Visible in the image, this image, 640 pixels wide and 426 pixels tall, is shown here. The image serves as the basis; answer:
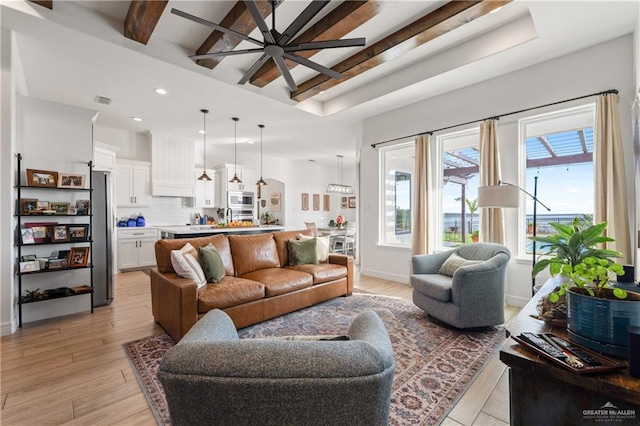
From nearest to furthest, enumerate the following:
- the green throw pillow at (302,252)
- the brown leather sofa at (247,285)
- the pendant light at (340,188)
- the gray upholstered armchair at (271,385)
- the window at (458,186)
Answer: the gray upholstered armchair at (271,385) → the brown leather sofa at (247,285) → the green throw pillow at (302,252) → the window at (458,186) → the pendant light at (340,188)

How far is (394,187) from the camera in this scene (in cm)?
550

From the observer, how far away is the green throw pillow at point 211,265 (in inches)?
117

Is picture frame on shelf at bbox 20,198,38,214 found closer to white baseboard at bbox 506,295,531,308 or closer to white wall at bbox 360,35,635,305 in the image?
white wall at bbox 360,35,635,305

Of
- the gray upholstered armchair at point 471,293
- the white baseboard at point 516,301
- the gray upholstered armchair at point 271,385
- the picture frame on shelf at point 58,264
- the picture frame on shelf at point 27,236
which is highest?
the picture frame on shelf at point 27,236

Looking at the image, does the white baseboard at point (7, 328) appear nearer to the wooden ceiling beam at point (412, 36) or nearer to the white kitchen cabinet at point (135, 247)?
the white kitchen cabinet at point (135, 247)

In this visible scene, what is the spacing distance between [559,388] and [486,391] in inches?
45.8

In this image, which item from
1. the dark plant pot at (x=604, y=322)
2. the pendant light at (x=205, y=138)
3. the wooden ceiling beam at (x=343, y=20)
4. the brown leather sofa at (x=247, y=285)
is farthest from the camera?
the pendant light at (x=205, y=138)

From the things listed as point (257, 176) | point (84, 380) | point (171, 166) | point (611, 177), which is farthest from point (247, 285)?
point (257, 176)

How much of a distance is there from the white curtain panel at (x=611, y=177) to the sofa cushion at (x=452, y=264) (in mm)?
1336

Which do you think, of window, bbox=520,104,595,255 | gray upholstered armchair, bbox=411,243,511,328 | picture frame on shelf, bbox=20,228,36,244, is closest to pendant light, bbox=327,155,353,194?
window, bbox=520,104,595,255

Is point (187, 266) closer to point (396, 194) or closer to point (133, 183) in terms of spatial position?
point (396, 194)

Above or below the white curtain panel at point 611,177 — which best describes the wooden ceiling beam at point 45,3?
above

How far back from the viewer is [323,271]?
368 cm

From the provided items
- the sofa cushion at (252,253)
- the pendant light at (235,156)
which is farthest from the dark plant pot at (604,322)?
the pendant light at (235,156)
